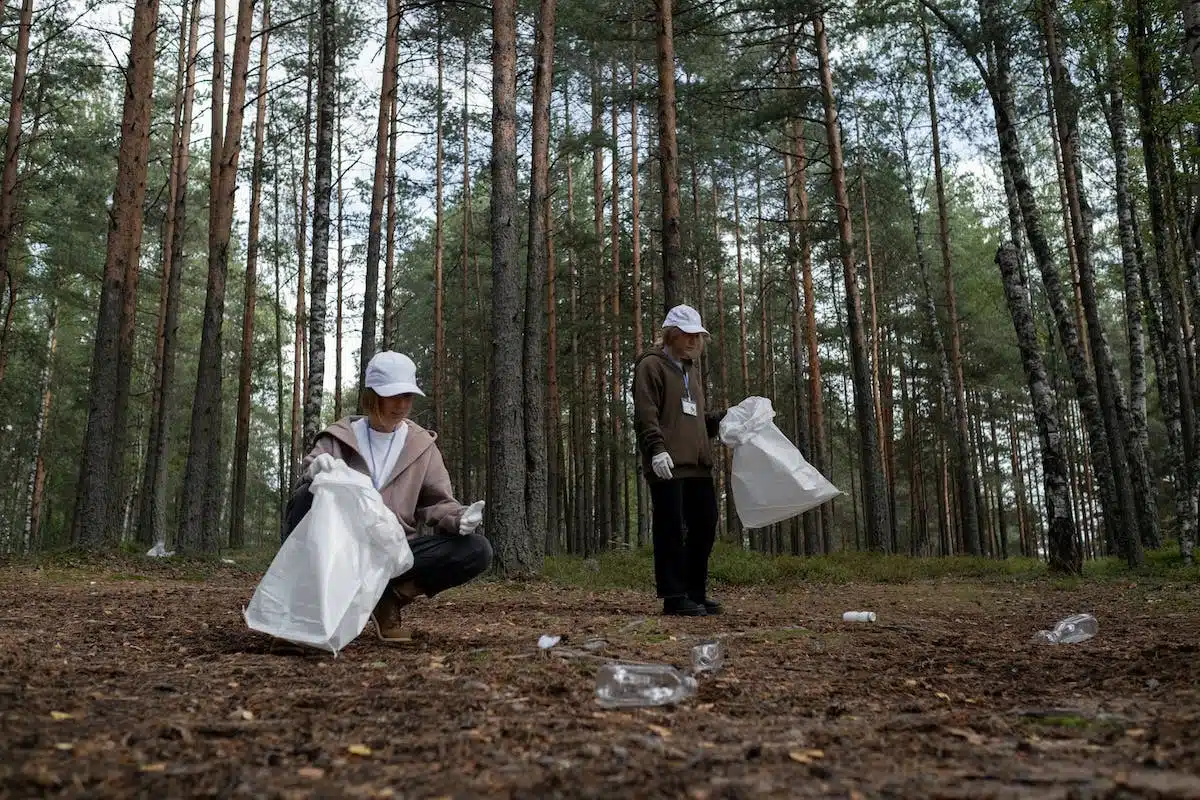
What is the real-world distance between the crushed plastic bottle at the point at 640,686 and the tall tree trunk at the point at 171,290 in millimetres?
14506

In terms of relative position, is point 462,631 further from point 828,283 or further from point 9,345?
point 828,283

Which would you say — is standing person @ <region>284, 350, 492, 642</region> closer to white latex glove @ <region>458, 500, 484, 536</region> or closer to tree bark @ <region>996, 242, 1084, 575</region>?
white latex glove @ <region>458, 500, 484, 536</region>

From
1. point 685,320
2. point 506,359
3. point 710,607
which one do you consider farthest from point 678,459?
point 506,359

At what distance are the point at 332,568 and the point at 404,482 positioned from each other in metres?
0.73

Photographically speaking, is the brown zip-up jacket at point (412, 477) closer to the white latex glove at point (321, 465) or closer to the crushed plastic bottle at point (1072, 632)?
the white latex glove at point (321, 465)

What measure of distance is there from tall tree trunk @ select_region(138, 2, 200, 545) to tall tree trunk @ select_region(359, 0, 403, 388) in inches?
151

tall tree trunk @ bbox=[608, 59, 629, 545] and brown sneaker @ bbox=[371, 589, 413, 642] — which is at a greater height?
tall tree trunk @ bbox=[608, 59, 629, 545]

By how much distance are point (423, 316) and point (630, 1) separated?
683 inches

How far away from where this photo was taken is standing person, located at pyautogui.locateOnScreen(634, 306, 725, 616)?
18.1 feet

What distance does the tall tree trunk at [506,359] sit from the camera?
8680mm

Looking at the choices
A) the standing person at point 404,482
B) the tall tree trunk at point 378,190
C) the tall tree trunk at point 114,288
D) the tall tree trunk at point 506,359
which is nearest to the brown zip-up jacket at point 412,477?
the standing person at point 404,482

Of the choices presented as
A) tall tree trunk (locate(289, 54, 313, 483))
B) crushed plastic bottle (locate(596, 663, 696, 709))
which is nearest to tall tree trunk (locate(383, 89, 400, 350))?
tall tree trunk (locate(289, 54, 313, 483))

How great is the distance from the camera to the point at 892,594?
27.8ft

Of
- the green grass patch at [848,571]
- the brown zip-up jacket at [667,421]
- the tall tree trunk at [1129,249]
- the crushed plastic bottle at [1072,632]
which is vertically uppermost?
the tall tree trunk at [1129,249]
